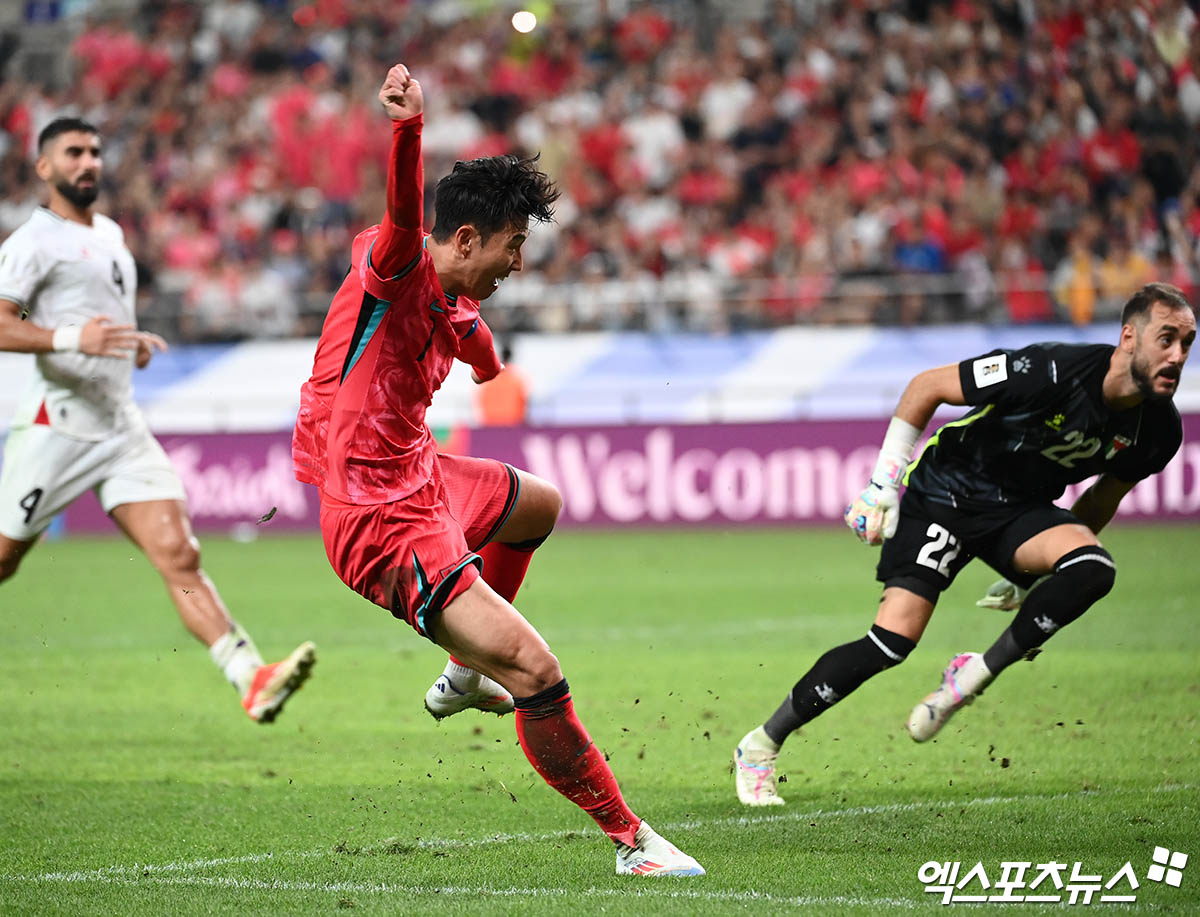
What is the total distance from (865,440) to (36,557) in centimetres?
910

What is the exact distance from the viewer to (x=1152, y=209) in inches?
675

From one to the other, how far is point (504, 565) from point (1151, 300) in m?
2.64

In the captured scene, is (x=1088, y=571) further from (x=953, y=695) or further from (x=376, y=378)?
(x=376, y=378)

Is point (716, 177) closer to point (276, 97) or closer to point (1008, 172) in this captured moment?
point (1008, 172)

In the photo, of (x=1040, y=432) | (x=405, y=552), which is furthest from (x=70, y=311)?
(x=1040, y=432)

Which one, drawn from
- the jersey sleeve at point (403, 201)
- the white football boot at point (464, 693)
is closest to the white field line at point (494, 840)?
the white football boot at point (464, 693)

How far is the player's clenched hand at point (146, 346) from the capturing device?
6617mm

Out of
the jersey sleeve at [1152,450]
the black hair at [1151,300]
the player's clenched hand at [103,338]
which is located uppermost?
the black hair at [1151,300]

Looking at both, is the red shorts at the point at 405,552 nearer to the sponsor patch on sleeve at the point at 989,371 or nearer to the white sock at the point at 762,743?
the white sock at the point at 762,743

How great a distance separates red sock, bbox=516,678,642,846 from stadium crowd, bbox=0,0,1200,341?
35.5 feet

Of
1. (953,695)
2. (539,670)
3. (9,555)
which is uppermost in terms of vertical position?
(539,670)

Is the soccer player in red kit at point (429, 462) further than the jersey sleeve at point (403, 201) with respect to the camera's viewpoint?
Yes

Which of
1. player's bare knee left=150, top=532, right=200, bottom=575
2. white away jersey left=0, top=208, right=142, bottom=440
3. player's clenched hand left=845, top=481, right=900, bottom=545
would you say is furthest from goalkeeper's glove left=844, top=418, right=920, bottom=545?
white away jersey left=0, top=208, right=142, bottom=440

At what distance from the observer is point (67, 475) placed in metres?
7.22
